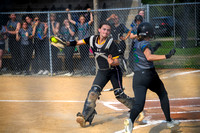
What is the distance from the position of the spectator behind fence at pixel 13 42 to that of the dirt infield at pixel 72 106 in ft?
3.80

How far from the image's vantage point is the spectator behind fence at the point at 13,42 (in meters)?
13.3

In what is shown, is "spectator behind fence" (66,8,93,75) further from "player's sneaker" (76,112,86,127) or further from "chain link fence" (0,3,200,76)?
"player's sneaker" (76,112,86,127)

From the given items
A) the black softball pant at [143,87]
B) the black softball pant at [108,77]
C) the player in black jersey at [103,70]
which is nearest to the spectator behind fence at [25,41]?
the player in black jersey at [103,70]

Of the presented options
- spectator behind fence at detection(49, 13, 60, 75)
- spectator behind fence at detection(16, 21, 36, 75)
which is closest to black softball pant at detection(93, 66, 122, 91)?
spectator behind fence at detection(49, 13, 60, 75)

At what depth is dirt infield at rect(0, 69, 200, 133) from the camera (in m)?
6.62

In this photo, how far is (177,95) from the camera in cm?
948

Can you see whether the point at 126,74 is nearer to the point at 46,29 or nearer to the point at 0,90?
the point at 46,29

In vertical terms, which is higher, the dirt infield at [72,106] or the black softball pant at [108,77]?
the black softball pant at [108,77]

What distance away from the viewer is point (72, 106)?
333 inches

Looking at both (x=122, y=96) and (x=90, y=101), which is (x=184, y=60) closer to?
(x=122, y=96)

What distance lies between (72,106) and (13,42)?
19.3ft

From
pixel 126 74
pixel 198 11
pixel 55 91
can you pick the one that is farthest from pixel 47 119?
pixel 198 11

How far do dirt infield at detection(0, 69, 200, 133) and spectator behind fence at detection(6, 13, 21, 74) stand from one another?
1159 mm

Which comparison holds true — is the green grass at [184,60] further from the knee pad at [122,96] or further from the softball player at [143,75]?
the softball player at [143,75]
